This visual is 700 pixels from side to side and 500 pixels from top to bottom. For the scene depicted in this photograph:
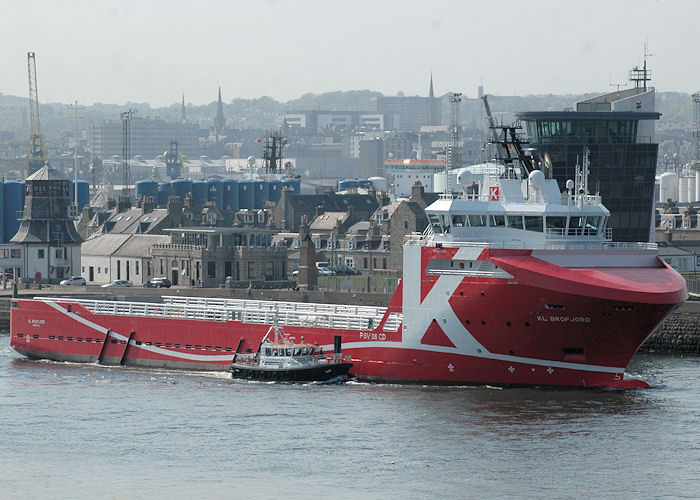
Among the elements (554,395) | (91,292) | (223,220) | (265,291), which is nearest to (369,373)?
(554,395)

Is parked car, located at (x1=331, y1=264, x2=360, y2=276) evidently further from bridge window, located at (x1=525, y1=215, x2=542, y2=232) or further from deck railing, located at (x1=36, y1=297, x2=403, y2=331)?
bridge window, located at (x1=525, y1=215, x2=542, y2=232)

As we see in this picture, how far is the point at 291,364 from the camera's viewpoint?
190 feet

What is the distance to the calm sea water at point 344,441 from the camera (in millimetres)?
41938

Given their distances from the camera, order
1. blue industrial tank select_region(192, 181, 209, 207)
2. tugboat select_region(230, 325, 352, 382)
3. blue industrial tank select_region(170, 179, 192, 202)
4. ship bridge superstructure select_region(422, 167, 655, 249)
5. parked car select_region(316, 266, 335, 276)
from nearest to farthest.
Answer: ship bridge superstructure select_region(422, 167, 655, 249) < tugboat select_region(230, 325, 352, 382) < parked car select_region(316, 266, 335, 276) < blue industrial tank select_region(170, 179, 192, 202) < blue industrial tank select_region(192, 181, 209, 207)

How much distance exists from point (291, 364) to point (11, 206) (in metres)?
81.3

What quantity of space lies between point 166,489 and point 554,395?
56.8 ft

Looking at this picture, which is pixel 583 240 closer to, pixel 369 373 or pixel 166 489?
pixel 369 373

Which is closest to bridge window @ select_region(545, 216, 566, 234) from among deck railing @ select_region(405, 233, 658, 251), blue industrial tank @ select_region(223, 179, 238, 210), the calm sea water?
deck railing @ select_region(405, 233, 658, 251)

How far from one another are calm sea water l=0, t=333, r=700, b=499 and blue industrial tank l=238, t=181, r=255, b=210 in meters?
104

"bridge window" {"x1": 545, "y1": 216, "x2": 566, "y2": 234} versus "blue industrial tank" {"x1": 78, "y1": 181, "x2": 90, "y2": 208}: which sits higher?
"bridge window" {"x1": 545, "y1": 216, "x2": 566, "y2": 234}

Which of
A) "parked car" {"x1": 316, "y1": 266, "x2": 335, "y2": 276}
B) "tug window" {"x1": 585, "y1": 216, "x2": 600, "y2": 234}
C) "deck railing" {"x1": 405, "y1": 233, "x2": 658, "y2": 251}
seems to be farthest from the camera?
"parked car" {"x1": 316, "y1": 266, "x2": 335, "y2": 276}

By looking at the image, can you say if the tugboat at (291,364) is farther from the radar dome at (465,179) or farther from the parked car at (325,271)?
the parked car at (325,271)

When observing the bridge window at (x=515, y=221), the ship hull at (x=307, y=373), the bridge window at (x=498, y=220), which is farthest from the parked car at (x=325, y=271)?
the bridge window at (x=515, y=221)

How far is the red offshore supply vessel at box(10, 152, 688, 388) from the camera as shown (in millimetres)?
52625
